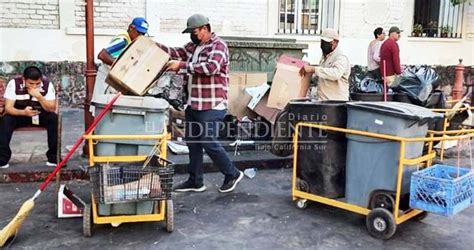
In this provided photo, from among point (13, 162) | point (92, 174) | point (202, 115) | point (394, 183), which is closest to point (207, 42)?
point (202, 115)

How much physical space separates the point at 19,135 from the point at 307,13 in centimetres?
684

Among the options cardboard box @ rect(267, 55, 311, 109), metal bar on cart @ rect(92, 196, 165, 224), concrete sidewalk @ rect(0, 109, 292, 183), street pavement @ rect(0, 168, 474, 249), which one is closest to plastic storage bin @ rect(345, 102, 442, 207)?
street pavement @ rect(0, 168, 474, 249)

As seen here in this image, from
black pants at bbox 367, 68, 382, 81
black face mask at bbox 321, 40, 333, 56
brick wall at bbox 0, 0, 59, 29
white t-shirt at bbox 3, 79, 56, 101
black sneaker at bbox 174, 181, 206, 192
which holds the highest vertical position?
brick wall at bbox 0, 0, 59, 29

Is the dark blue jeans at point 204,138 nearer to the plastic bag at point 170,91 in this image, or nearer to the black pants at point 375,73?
the plastic bag at point 170,91

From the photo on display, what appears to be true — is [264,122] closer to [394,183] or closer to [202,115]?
[202,115]

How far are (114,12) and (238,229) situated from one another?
6714mm

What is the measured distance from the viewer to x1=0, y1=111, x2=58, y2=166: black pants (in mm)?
5270

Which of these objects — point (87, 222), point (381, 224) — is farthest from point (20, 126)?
point (381, 224)

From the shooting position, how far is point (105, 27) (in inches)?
375

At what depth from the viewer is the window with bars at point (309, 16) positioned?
36.2 feet

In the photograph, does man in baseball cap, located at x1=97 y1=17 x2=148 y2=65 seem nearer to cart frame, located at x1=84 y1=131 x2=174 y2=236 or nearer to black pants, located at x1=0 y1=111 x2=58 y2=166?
black pants, located at x1=0 y1=111 x2=58 y2=166

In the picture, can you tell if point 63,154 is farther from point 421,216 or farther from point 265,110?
point 421,216

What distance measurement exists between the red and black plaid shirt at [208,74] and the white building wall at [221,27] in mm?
5312

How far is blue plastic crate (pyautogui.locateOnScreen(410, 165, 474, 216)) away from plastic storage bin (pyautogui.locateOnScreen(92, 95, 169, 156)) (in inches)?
79.0
